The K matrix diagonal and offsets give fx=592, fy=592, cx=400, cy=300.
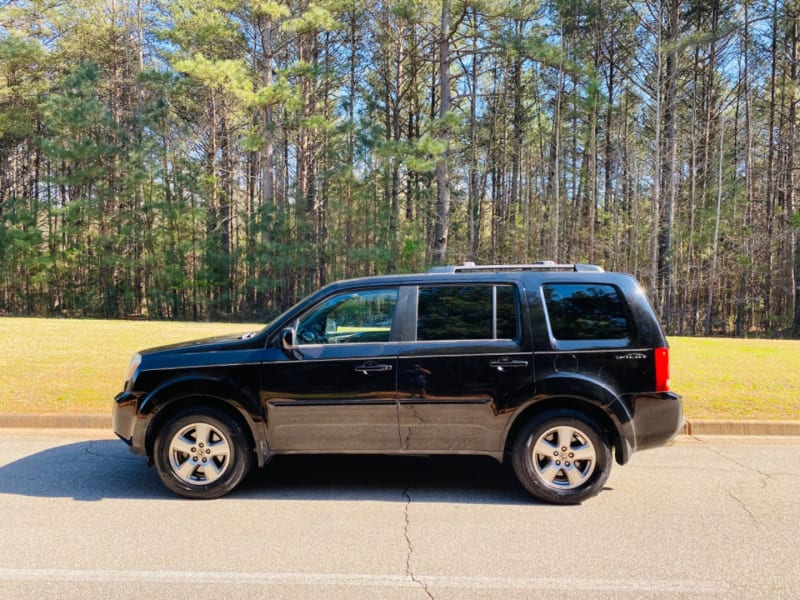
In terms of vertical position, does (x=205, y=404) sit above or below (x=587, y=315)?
below

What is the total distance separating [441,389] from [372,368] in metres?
0.58

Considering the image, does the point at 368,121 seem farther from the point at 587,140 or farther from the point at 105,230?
the point at 105,230

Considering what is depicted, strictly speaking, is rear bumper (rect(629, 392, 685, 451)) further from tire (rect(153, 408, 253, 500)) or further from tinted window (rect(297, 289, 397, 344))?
tire (rect(153, 408, 253, 500))

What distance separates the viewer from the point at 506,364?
473 cm

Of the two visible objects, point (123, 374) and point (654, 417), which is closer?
point (654, 417)

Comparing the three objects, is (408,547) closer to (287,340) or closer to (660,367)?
(287,340)

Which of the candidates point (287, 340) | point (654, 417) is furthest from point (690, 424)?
point (287, 340)

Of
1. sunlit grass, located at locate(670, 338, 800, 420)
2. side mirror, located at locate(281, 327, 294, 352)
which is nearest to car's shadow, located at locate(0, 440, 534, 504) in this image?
side mirror, located at locate(281, 327, 294, 352)

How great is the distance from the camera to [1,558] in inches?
146

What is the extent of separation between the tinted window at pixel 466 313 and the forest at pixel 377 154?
20.1 meters

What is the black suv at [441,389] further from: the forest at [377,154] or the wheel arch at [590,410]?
the forest at [377,154]

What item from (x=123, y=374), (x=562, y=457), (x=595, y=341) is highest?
(x=595, y=341)

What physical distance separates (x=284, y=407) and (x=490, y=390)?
167cm

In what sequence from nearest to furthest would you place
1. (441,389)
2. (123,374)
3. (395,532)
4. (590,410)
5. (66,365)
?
(395,532) → (441,389) → (590,410) → (123,374) → (66,365)
